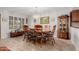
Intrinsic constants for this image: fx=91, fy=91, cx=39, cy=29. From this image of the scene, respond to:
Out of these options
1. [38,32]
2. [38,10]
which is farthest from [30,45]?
[38,10]

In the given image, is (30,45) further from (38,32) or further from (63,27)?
(63,27)

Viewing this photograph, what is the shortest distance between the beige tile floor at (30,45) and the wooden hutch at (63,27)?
0.11 m

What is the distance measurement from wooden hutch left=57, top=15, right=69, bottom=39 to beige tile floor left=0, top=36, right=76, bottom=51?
107 millimetres

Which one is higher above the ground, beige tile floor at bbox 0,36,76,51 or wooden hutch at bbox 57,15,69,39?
wooden hutch at bbox 57,15,69,39

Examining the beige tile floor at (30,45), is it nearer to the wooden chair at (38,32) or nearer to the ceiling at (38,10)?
the wooden chair at (38,32)

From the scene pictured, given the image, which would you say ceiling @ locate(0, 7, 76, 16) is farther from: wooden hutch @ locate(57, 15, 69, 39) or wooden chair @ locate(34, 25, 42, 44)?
wooden chair @ locate(34, 25, 42, 44)

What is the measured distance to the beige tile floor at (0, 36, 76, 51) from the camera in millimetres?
1882

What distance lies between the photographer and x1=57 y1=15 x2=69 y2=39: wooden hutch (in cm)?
190

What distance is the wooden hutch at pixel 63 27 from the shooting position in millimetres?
1902

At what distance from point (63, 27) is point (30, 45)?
0.81 metres

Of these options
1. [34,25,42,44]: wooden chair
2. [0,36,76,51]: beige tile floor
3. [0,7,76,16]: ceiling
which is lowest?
[0,36,76,51]: beige tile floor

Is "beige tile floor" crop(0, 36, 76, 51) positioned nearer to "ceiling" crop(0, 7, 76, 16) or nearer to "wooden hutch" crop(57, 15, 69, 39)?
"wooden hutch" crop(57, 15, 69, 39)

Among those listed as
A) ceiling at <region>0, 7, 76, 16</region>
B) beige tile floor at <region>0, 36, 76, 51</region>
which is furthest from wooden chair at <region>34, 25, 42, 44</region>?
ceiling at <region>0, 7, 76, 16</region>
